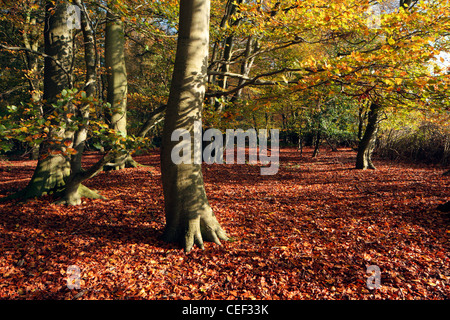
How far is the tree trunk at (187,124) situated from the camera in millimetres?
3789

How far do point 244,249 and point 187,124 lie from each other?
89.9 inches

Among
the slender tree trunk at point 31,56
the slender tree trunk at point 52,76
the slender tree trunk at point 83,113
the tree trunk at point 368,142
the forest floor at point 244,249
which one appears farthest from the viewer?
the slender tree trunk at point 31,56

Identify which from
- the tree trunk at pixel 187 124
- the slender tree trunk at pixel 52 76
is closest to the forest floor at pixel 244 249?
the tree trunk at pixel 187 124

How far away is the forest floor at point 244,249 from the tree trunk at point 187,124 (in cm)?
31

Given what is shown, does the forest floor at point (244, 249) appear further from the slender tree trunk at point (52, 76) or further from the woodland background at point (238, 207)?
the slender tree trunk at point (52, 76)

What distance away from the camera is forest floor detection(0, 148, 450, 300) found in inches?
124

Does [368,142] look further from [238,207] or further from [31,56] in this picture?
[31,56]

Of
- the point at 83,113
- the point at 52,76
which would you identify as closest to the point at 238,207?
the point at 83,113

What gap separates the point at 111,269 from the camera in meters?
3.56

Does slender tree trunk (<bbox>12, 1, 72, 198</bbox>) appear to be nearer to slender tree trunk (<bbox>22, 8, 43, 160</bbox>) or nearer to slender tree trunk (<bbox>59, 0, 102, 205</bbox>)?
slender tree trunk (<bbox>59, 0, 102, 205</bbox>)

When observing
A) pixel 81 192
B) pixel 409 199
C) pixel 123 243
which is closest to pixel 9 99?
pixel 81 192

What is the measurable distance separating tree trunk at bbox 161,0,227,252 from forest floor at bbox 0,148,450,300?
31cm

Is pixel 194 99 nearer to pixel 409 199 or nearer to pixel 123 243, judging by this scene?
pixel 123 243

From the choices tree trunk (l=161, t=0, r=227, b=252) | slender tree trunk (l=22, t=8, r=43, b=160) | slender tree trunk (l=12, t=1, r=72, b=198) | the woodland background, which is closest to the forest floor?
the woodland background
